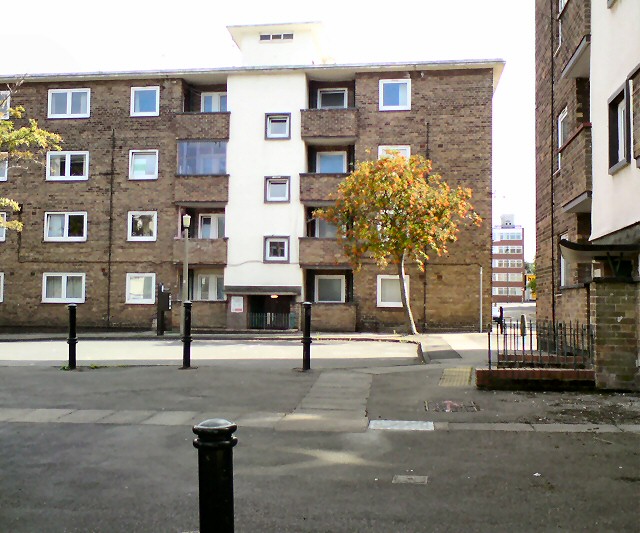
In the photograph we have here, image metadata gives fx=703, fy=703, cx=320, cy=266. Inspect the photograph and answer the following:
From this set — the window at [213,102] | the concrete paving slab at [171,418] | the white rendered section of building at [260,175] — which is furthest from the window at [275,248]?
the concrete paving slab at [171,418]

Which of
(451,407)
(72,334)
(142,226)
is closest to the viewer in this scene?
(451,407)

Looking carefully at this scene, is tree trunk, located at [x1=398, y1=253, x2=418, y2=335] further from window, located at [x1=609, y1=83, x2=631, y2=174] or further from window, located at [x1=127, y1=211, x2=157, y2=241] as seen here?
window, located at [x1=609, y1=83, x2=631, y2=174]

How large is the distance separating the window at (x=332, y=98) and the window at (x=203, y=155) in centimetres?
524

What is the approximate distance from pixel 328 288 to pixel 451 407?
2387cm

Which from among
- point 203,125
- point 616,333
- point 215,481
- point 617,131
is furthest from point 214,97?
point 215,481

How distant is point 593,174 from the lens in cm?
1341

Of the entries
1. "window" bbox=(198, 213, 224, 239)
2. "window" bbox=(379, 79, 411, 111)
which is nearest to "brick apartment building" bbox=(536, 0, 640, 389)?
"window" bbox=(379, 79, 411, 111)

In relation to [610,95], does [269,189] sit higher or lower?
higher

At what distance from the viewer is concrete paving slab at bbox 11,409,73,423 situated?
28.3 feet

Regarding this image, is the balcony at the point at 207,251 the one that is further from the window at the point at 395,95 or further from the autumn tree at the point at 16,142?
the window at the point at 395,95

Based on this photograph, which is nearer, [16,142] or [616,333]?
[616,333]

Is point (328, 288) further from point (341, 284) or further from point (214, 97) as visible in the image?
point (214, 97)

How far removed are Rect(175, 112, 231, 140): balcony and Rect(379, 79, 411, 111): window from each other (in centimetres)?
719

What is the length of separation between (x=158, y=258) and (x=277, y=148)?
25.0ft
